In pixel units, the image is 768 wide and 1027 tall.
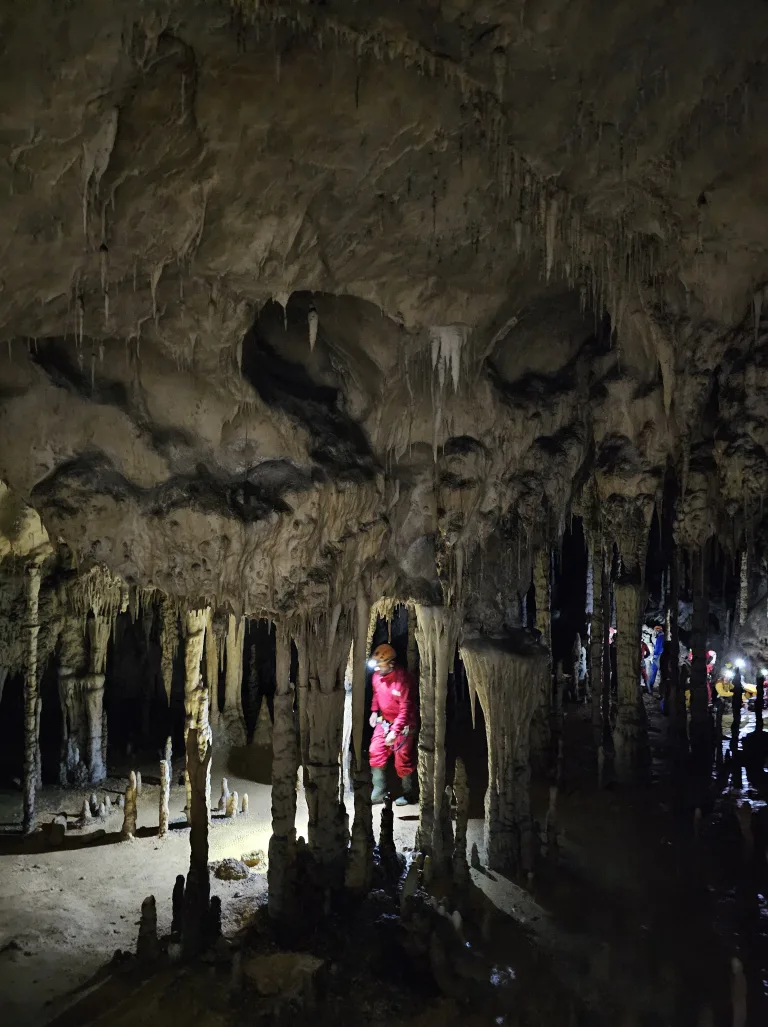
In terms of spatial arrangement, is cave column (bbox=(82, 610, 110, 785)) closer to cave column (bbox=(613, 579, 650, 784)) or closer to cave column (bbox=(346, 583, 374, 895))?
cave column (bbox=(346, 583, 374, 895))

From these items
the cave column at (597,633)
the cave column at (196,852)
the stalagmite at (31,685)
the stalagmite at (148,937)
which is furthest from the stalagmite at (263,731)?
the stalagmite at (148,937)

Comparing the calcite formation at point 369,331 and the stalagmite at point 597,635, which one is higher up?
the calcite formation at point 369,331

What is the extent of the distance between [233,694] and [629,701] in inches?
283

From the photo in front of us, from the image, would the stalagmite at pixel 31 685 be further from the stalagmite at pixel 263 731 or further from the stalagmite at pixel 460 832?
the stalagmite at pixel 460 832

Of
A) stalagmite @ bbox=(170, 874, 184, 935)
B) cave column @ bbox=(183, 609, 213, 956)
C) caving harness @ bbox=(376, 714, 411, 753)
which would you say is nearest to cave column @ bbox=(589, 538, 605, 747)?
caving harness @ bbox=(376, 714, 411, 753)

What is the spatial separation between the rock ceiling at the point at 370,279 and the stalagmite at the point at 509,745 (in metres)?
1.25

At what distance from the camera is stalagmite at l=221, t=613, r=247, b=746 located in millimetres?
14094

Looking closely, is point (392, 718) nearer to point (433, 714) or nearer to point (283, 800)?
point (433, 714)

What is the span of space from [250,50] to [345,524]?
14.0 feet

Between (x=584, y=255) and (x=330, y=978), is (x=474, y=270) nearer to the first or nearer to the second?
(x=584, y=255)

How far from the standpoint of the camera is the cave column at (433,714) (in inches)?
327

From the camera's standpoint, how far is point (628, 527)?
9.75m

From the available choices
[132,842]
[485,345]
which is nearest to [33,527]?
[132,842]

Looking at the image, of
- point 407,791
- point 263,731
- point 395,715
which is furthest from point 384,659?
point 263,731
